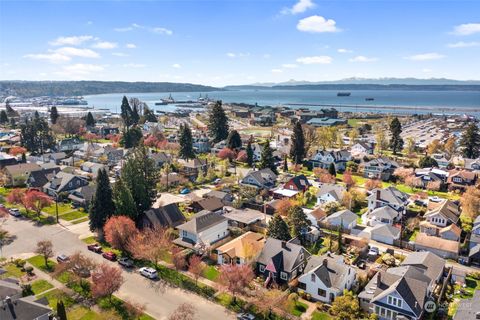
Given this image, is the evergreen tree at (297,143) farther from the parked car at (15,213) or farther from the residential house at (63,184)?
the parked car at (15,213)

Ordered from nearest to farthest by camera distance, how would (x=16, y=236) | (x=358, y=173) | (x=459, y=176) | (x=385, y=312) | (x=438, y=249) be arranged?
(x=385, y=312) < (x=438, y=249) < (x=16, y=236) < (x=459, y=176) < (x=358, y=173)

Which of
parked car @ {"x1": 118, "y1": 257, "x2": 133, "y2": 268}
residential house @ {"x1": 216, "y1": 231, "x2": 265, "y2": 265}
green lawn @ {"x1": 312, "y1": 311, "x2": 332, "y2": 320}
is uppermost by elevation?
residential house @ {"x1": 216, "y1": 231, "x2": 265, "y2": 265}

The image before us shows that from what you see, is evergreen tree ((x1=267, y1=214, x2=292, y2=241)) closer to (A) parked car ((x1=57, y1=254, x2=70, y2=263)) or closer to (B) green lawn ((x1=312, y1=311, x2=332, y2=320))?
(B) green lawn ((x1=312, y1=311, x2=332, y2=320))

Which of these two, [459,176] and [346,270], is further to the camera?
[459,176]

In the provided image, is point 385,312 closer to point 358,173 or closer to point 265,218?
point 265,218

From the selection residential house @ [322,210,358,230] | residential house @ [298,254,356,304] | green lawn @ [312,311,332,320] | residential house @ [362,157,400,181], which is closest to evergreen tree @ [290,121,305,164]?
residential house @ [362,157,400,181]

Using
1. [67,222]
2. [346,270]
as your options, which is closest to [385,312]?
[346,270]
